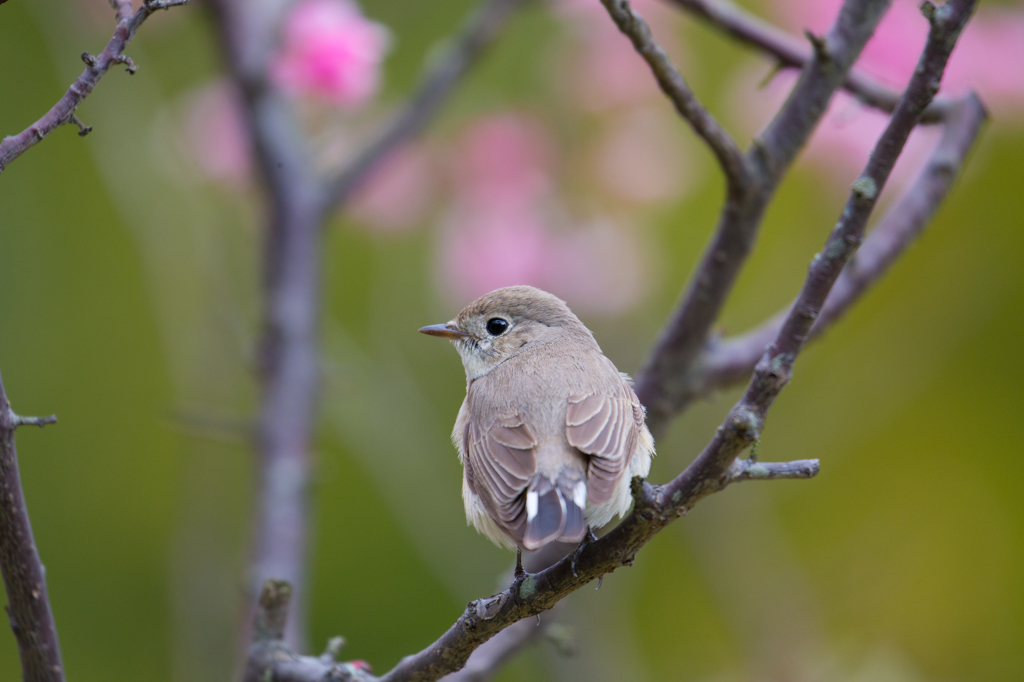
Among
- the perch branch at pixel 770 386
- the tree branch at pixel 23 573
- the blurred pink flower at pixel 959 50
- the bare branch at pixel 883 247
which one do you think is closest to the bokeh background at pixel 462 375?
the blurred pink flower at pixel 959 50

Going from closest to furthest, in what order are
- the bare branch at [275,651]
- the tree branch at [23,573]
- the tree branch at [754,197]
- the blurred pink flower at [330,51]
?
the tree branch at [23,573], the bare branch at [275,651], the tree branch at [754,197], the blurred pink flower at [330,51]

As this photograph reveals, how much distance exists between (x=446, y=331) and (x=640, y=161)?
2.14 metres

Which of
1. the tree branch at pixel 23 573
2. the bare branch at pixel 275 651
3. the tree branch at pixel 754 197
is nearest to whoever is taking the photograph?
the tree branch at pixel 23 573

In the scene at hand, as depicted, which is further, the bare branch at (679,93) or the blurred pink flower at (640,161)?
the blurred pink flower at (640,161)

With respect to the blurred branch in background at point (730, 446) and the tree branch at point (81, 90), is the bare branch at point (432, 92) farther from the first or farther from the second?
the tree branch at point (81, 90)

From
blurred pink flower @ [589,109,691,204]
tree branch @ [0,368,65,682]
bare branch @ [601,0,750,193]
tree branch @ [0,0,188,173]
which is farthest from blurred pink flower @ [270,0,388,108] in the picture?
tree branch @ [0,368,65,682]

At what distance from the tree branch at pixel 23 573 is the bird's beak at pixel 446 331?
37.6 inches

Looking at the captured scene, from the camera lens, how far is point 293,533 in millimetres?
2990

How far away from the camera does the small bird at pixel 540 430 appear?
1.69 meters

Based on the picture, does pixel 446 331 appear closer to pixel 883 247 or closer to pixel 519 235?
pixel 883 247

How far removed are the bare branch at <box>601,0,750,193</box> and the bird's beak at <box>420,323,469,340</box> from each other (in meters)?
0.75

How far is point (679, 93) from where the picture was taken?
2002mm

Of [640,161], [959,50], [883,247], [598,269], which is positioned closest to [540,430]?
[883,247]

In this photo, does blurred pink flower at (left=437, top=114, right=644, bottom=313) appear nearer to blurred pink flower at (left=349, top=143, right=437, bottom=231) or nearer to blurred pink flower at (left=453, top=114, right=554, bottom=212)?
blurred pink flower at (left=453, top=114, right=554, bottom=212)
